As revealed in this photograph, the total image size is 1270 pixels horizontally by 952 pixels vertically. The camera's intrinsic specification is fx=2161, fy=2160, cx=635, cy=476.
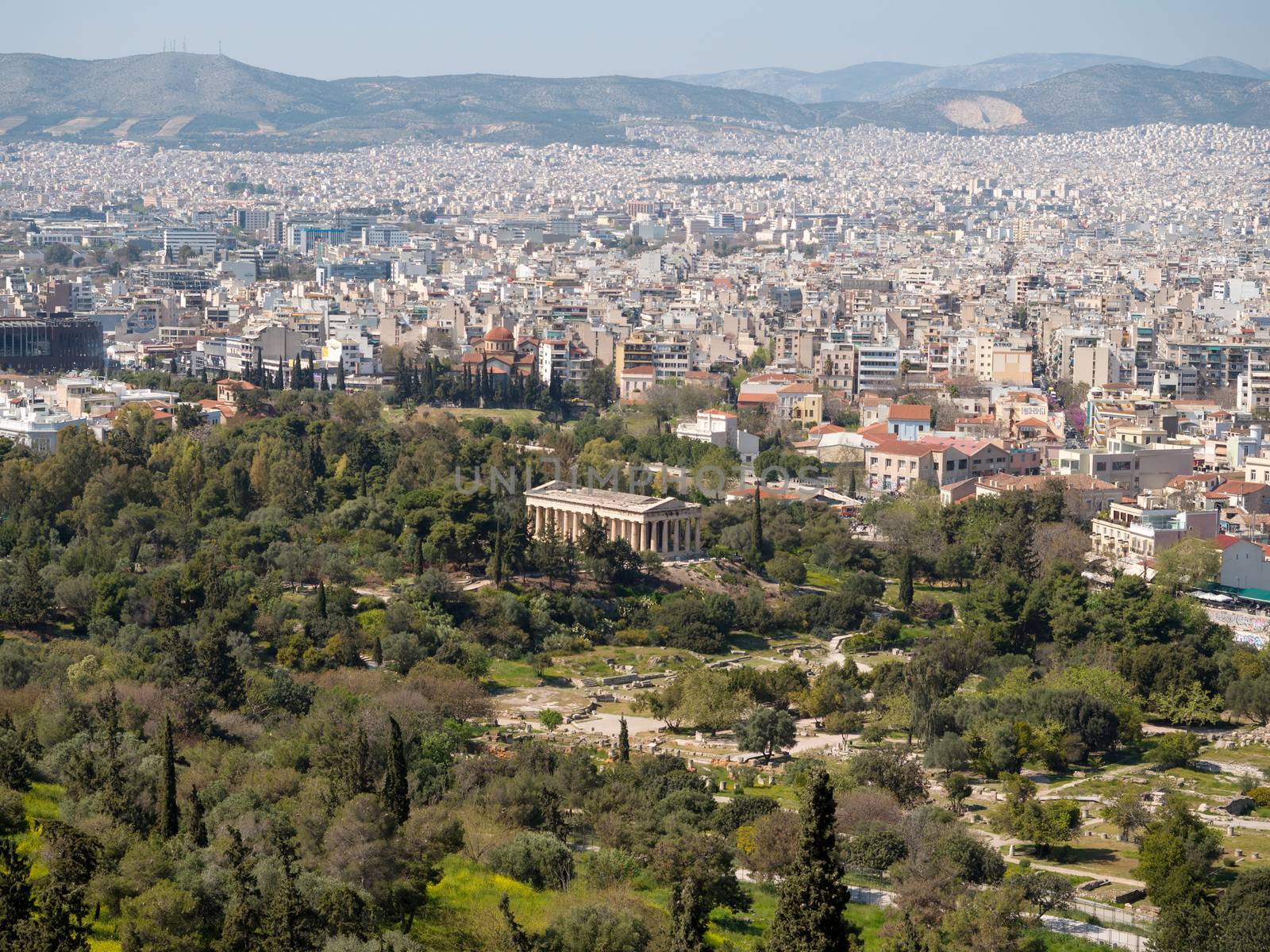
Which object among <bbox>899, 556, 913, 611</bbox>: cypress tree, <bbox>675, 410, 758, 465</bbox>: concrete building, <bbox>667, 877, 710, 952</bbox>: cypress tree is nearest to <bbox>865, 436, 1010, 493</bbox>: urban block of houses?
<bbox>675, 410, 758, 465</bbox>: concrete building

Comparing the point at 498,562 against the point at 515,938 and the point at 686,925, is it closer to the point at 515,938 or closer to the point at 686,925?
the point at 515,938

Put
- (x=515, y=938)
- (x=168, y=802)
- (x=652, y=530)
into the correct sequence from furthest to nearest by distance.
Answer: (x=652, y=530), (x=168, y=802), (x=515, y=938)

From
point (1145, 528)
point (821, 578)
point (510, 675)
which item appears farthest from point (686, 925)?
point (1145, 528)

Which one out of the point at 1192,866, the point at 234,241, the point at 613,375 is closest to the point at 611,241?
the point at 234,241

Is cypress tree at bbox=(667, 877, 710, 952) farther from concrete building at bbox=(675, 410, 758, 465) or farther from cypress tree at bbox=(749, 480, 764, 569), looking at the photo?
concrete building at bbox=(675, 410, 758, 465)

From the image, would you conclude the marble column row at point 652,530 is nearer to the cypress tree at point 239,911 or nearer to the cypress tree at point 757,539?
the cypress tree at point 757,539
